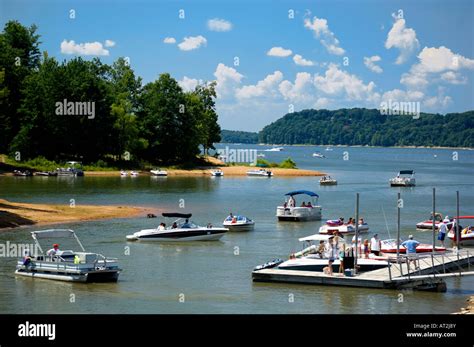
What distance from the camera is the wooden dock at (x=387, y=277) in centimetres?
3981

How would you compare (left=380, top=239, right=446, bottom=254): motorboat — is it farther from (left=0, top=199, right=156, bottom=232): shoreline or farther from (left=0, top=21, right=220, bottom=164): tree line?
(left=0, top=21, right=220, bottom=164): tree line

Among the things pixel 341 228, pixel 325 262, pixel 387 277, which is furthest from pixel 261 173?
pixel 387 277

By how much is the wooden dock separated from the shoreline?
27.1m

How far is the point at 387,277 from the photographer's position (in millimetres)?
40312

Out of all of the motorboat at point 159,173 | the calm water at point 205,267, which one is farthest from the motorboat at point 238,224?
the motorboat at point 159,173

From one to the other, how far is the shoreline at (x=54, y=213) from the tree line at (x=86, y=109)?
4498cm

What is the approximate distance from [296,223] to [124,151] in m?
80.5

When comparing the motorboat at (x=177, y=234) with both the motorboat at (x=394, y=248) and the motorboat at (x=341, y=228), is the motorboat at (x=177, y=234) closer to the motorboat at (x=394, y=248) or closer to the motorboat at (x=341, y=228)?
the motorboat at (x=341, y=228)

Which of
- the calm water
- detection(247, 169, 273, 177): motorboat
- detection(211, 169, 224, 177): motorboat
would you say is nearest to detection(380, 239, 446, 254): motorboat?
the calm water

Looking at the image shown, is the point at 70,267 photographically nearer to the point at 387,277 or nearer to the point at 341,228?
the point at 387,277

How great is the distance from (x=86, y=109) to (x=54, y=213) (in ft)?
229
